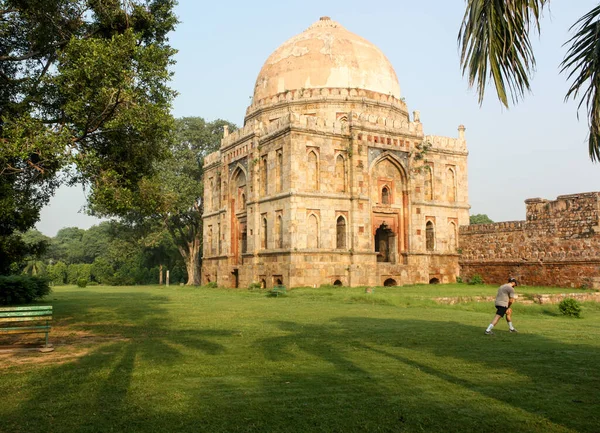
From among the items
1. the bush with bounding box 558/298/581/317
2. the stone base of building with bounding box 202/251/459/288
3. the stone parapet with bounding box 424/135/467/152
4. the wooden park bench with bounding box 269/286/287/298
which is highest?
the stone parapet with bounding box 424/135/467/152

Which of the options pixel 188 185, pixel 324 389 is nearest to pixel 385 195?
pixel 188 185

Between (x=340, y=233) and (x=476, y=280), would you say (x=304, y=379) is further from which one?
(x=476, y=280)

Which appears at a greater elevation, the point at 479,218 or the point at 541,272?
the point at 479,218

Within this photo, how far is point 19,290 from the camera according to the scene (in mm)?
19188

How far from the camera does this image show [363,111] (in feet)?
101

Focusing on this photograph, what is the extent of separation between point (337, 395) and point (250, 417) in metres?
1.19

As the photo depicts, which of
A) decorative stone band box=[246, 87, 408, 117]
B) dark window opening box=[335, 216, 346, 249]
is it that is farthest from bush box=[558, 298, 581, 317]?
decorative stone band box=[246, 87, 408, 117]

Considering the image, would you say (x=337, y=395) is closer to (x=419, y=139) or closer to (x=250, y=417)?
(x=250, y=417)

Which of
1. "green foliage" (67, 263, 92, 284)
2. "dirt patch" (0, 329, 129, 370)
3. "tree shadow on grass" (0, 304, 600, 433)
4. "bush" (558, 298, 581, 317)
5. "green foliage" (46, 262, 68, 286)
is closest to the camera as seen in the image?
"tree shadow on grass" (0, 304, 600, 433)

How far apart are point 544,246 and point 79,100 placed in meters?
22.6

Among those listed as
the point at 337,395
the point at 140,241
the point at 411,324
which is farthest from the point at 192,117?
the point at 337,395

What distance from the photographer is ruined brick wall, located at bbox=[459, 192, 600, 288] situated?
23953 mm

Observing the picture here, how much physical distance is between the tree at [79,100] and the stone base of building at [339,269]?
44.3 feet

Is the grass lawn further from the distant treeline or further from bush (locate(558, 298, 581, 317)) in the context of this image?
the distant treeline
